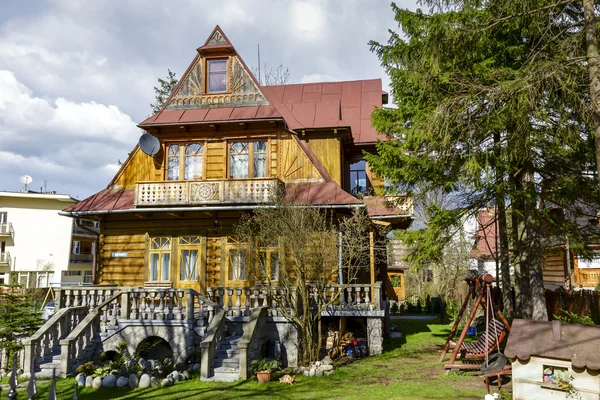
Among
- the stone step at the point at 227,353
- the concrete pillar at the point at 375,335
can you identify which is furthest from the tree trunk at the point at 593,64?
the stone step at the point at 227,353

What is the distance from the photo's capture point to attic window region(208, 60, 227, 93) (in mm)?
18953

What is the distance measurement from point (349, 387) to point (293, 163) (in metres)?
9.17

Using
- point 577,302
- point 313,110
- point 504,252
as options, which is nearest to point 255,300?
point 504,252

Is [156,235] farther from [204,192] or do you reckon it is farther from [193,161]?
[193,161]

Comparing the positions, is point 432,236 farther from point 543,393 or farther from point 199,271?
point 199,271

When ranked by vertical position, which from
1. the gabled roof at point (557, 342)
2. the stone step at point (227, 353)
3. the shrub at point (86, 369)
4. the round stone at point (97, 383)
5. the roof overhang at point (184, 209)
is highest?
the roof overhang at point (184, 209)

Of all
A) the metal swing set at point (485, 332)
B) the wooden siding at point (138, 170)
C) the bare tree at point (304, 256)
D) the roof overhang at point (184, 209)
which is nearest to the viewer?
the metal swing set at point (485, 332)

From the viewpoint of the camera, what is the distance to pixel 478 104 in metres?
9.39

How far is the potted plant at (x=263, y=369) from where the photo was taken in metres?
11.4

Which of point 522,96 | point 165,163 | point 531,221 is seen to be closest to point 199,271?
point 165,163

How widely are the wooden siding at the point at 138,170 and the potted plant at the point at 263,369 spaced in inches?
361

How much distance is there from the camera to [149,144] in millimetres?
18031

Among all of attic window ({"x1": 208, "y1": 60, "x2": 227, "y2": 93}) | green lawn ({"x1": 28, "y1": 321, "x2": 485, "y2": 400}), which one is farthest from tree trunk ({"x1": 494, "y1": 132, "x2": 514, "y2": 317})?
attic window ({"x1": 208, "y1": 60, "x2": 227, "y2": 93})

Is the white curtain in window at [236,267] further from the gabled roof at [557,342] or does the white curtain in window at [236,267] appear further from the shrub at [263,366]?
the gabled roof at [557,342]
